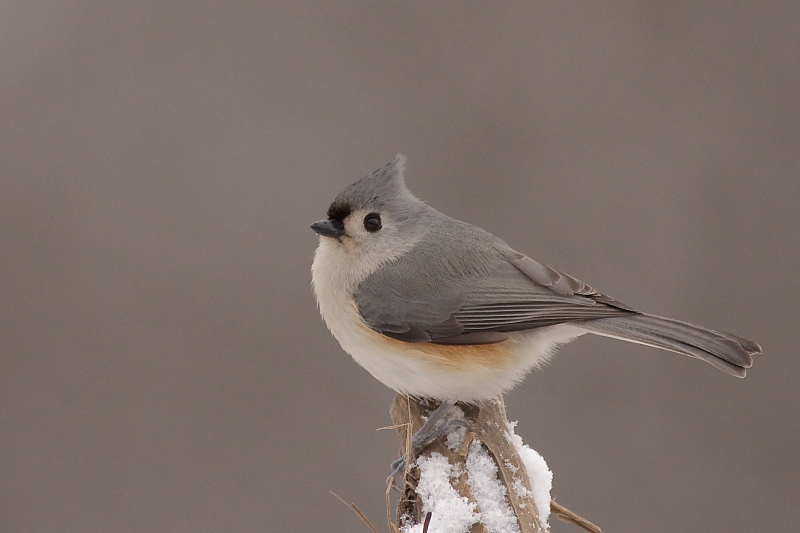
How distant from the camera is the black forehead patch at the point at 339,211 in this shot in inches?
99.1

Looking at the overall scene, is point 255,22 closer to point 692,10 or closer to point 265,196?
point 265,196

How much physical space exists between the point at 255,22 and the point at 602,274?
7.72 feet

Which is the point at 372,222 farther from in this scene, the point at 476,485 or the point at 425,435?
the point at 476,485

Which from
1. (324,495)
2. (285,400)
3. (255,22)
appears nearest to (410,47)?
(255,22)

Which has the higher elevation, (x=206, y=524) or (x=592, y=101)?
(x=592, y=101)

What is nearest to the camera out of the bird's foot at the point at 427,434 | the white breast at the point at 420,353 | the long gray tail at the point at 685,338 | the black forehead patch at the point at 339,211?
the bird's foot at the point at 427,434

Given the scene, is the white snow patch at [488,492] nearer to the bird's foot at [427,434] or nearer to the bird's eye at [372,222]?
the bird's foot at [427,434]

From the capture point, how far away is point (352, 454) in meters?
4.07

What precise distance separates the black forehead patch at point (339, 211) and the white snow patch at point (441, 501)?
929mm

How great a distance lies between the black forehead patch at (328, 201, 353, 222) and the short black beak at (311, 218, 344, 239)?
0.01 metres

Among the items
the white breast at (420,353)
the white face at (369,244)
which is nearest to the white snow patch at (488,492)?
the white breast at (420,353)

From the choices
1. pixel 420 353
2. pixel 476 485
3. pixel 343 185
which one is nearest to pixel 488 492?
pixel 476 485

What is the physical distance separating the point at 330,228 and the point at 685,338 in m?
1.10

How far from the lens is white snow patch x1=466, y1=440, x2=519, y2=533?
165 cm
